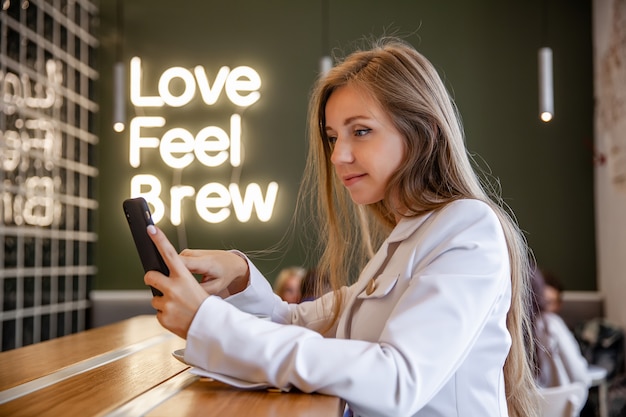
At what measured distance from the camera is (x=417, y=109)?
126cm

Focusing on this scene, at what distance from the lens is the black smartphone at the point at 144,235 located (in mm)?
993

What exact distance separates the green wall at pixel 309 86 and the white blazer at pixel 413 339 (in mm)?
3502

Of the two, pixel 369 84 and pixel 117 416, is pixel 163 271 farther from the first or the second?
pixel 369 84

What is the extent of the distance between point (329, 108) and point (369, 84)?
0.32 ft

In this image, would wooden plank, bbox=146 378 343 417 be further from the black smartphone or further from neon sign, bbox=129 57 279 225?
neon sign, bbox=129 57 279 225

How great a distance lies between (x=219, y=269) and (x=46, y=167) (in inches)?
123

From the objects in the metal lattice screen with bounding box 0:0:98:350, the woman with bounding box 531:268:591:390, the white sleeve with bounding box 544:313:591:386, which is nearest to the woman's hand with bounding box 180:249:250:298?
the woman with bounding box 531:268:591:390

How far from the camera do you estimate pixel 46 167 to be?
4.09m

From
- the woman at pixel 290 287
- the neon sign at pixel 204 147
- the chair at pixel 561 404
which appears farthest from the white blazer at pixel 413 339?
the neon sign at pixel 204 147

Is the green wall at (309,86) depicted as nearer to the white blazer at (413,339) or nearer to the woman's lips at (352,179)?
the woman's lips at (352,179)

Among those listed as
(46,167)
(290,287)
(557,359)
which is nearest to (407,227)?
(557,359)

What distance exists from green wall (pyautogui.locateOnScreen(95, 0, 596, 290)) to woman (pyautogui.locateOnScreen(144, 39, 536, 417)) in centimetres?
325

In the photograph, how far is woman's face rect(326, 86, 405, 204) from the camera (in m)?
1.25

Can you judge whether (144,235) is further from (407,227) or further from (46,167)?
(46,167)
